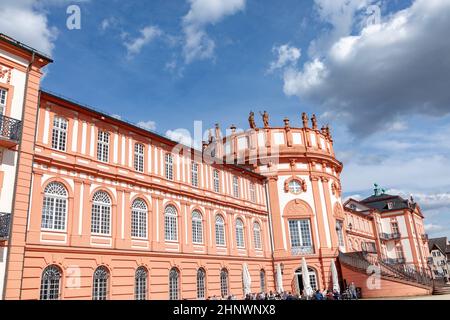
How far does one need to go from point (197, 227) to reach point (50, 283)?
11.8 meters

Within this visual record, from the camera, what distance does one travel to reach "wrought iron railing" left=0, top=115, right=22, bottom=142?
53.7ft

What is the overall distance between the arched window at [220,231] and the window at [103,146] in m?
11.1

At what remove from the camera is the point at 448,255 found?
92.4 metres

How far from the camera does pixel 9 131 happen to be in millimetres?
16578

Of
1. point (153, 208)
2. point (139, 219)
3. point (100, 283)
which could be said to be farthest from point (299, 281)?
point (100, 283)

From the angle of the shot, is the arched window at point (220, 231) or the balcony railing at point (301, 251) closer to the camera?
the arched window at point (220, 231)

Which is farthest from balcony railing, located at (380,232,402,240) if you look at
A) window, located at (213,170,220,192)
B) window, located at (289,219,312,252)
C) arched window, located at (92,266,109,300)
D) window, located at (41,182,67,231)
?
window, located at (41,182,67,231)

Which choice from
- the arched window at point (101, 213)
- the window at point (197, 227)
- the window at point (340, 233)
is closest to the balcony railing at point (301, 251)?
the window at point (340, 233)

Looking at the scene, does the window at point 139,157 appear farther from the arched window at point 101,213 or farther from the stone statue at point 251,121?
the stone statue at point 251,121

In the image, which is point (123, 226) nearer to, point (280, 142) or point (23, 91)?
point (23, 91)

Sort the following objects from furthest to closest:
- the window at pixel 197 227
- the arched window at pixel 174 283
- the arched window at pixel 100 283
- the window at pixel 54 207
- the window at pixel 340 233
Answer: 1. the window at pixel 340 233
2. the window at pixel 197 227
3. the arched window at pixel 174 283
4. the arched window at pixel 100 283
5. the window at pixel 54 207

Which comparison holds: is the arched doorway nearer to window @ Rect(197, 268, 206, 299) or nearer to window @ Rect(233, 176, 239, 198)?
window @ Rect(233, 176, 239, 198)

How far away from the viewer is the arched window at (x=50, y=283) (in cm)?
1750
